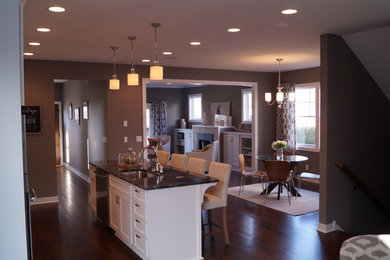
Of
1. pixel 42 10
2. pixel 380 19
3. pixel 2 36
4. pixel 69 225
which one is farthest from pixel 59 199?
pixel 380 19

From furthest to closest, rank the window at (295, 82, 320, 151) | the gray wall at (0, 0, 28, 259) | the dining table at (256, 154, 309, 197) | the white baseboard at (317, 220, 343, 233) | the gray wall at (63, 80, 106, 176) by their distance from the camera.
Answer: the window at (295, 82, 320, 151) < the gray wall at (63, 80, 106, 176) < the dining table at (256, 154, 309, 197) < the white baseboard at (317, 220, 343, 233) < the gray wall at (0, 0, 28, 259)

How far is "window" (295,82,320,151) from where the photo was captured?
27.1 ft

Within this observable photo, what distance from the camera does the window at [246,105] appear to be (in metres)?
10.3

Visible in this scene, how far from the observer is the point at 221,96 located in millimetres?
11500

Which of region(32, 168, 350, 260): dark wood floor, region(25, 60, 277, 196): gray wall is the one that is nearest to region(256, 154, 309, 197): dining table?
region(32, 168, 350, 260): dark wood floor

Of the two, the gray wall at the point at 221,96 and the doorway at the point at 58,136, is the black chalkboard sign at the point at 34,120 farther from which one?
the gray wall at the point at 221,96

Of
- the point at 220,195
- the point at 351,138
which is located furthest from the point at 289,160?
the point at 220,195

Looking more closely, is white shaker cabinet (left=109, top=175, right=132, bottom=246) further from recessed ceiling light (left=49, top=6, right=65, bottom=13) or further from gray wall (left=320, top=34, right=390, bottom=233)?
gray wall (left=320, top=34, right=390, bottom=233)

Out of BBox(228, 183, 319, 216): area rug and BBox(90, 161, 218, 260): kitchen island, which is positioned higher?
→ BBox(90, 161, 218, 260): kitchen island

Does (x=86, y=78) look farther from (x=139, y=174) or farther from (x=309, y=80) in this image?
(x=309, y=80)

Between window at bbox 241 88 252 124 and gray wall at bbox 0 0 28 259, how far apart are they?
8.51 meters

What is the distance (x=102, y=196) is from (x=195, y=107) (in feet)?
27.7

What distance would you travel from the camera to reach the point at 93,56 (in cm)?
641

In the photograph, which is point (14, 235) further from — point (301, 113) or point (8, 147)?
point (301, 113)
